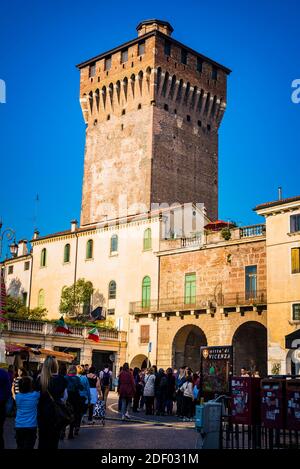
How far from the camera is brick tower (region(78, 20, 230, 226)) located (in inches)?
2016

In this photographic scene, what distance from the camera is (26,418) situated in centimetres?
929

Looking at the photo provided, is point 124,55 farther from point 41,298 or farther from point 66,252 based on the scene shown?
point 41,298

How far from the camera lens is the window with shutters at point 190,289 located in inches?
1567

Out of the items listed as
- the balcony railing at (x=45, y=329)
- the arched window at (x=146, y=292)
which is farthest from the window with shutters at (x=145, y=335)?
the balcony railing at (x=45, y=329)

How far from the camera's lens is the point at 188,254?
40.7 m

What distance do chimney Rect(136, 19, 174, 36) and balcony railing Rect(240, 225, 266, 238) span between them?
24.3 m

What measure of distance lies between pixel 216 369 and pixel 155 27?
43698 millimetres

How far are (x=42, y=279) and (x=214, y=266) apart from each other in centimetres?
1652

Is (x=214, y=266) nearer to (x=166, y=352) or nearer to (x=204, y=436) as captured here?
(x=166, y=352)

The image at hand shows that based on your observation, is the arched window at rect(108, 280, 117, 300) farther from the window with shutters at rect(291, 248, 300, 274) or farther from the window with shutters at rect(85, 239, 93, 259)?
the window with shutters at rect(291, 248, 300, 274)

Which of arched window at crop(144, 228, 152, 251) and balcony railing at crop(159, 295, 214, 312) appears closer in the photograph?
balcony railing at crop(159, 295, 214, 312)

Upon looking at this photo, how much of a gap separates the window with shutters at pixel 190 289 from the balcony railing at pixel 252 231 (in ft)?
14.1

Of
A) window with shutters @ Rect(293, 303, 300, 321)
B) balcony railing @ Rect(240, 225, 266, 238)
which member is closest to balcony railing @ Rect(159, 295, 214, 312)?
balcony railing @ Rect(240, 225, 266, 238)

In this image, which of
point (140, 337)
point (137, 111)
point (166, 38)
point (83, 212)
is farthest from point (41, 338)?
point (166, 38)
